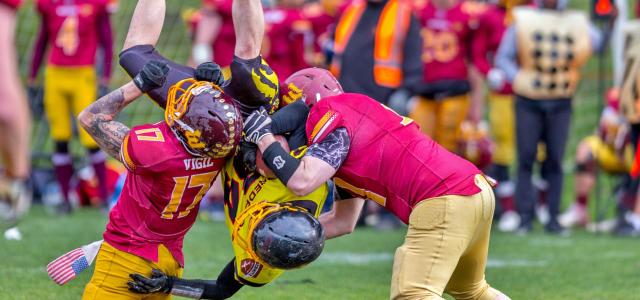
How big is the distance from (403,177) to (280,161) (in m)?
0.51

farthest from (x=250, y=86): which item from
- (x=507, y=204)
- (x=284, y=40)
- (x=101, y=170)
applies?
(x=507, y=204)

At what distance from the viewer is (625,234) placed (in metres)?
9.90

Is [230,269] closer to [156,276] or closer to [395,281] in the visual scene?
[156,276]

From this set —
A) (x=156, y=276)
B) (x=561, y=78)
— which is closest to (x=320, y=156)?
(x=156, y=276)

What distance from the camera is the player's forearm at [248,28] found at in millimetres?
5094

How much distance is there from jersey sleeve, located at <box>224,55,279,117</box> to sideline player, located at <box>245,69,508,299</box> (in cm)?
18

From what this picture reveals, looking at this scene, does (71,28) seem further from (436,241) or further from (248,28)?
(436,241)

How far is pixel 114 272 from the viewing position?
16.0 feet

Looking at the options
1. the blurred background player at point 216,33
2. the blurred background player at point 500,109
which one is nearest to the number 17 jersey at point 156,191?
the blurred background player at point 216,33

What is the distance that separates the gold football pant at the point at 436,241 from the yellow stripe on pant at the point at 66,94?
19.1 ft

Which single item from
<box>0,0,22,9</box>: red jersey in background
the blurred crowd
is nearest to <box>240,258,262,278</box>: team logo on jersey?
<box>0,0,22,9</box>: red jersey in background

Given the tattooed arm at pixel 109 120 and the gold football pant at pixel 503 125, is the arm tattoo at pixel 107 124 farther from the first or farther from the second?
the gold football pant at pixel 503 125

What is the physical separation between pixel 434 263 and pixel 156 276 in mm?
1219

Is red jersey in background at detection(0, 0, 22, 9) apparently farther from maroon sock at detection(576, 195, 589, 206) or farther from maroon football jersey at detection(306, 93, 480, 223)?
maroon sock at detection(576, 195, 589, 206)
